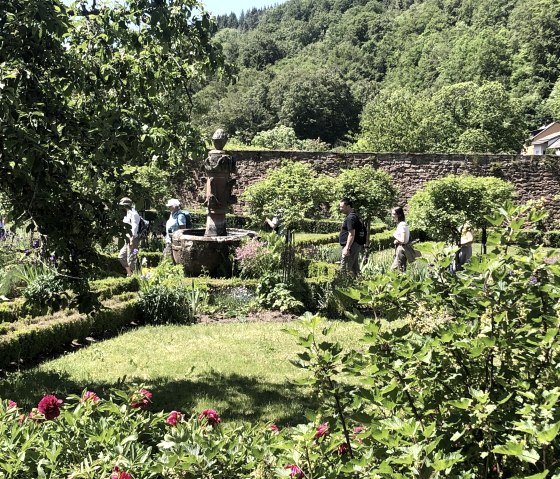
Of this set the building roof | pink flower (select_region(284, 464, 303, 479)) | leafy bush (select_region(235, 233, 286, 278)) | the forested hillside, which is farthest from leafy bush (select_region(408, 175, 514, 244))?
the building roof

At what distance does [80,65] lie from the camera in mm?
4207

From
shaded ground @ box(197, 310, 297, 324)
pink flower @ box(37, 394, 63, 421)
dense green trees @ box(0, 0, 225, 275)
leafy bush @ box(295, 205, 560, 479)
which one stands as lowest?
shaded ground @ box(197, 310, 297, 324)

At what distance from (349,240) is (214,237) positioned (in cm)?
245

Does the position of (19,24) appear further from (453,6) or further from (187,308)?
(453,6)

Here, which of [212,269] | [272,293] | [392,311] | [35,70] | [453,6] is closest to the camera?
[392,311]

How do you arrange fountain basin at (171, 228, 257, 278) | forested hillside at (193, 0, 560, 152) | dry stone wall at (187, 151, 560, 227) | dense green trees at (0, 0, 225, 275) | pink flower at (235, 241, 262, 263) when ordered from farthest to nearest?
forested hillside at (193, 0, 560, 152)
dry stone wall at (187, 151, 560, 227)
fountain basin at (171, 228, 257, 278)
pink flower at (235, 241, 262, 263)
dense green trees at (0, 0, 225, 275)

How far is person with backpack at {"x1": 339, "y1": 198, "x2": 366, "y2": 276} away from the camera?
27.4ft

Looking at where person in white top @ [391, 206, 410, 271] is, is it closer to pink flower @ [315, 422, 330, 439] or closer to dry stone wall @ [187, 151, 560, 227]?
pink flower @ [315, 422, 330, 439]

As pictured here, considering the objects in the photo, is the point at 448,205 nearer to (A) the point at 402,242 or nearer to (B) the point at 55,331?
(A) the point at 402,242

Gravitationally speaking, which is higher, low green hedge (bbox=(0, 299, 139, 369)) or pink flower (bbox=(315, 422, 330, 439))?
pink flower (bbox=(315, 422, 330, 439))

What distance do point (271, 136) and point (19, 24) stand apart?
43291 mm

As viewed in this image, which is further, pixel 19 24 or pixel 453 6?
pixel 453 6

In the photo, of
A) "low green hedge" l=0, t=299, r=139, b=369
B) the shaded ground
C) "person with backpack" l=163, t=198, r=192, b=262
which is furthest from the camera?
"person with backpack" l=163, t=198, r=192, b=262

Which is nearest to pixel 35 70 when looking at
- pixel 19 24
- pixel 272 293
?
pixel 19 24
